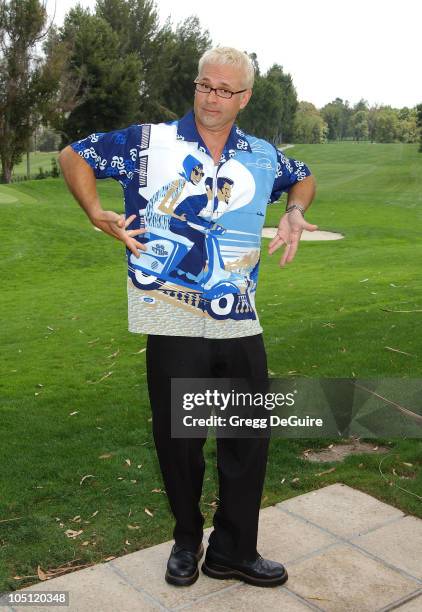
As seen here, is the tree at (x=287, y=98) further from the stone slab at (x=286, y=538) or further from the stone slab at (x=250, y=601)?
the stone slab at (x=250, y=601)

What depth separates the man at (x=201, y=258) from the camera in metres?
3.18

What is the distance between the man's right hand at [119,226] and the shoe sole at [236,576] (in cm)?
164

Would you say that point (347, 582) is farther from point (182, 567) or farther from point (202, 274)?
point (202, 274)

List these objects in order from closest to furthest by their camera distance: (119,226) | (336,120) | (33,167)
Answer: (119,226), (33,167), (336,120)

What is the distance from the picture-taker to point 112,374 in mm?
7555

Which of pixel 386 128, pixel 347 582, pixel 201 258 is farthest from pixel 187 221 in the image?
pixel 386 128

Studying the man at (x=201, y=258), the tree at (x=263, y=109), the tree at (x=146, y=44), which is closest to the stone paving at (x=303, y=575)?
the man at (x=201, y=258)

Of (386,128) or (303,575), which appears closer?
(303,575)

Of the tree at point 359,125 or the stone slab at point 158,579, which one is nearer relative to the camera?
the stone slab at point 158,579

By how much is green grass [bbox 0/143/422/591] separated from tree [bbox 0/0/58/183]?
25630mm

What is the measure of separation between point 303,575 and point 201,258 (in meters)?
1.69

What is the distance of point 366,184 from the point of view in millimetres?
42344

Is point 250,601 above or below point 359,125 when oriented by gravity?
below

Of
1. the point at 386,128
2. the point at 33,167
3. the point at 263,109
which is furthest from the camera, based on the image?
the point at 386,128
